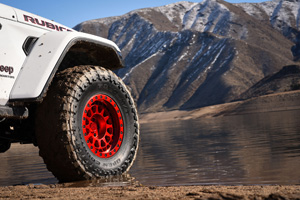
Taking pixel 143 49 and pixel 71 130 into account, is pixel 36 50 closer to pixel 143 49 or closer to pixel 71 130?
pixel 71 130

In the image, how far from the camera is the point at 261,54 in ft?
371

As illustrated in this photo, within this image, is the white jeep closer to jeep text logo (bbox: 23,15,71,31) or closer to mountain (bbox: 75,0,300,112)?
jeep text logo (bbox: 23,15,71,31)

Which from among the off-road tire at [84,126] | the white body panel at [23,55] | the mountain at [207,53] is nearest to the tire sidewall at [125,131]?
the off-road tire at [84,126]

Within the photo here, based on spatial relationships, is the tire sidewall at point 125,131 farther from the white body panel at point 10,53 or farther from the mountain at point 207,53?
the mountain at point 207,53

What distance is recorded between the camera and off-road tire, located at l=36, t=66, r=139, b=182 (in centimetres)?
398

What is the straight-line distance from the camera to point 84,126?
13.8 feet

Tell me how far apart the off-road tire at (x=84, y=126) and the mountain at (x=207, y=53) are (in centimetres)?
8877

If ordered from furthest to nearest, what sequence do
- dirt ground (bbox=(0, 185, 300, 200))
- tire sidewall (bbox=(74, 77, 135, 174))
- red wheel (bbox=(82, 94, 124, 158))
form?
red wheel (bbox=(82, 94, 124, 158))
tire sidewall (bbox=(74, 77, 135, 174))
dirt ground (bbox=(0, 185, 300, 200))

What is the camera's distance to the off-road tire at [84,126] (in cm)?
398

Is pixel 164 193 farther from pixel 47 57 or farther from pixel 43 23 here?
pixel 43 23

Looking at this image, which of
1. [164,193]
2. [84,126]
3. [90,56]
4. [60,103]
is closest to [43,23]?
[90,56]

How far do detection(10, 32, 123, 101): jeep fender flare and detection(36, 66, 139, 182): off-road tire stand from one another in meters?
0.22

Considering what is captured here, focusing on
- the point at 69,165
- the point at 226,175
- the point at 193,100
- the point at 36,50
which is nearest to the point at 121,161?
the point at 69,165

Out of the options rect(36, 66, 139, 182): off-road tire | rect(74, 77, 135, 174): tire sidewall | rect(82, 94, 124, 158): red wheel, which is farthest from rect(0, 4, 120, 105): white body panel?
rect(82, 94, 124, 158): red wheel
